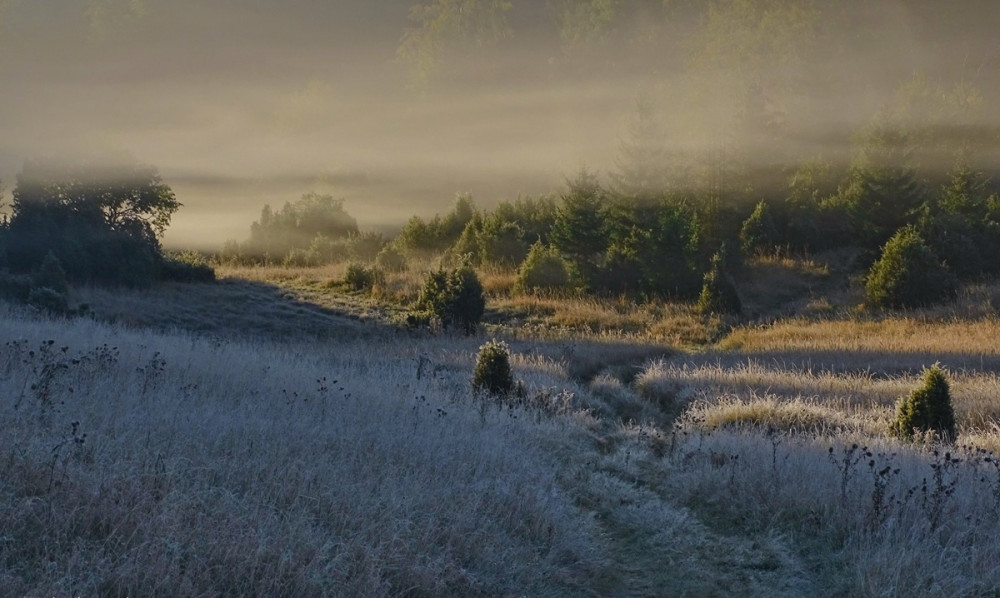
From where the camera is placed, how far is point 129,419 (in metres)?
6.46

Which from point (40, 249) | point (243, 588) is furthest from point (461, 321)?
point (243, 588)

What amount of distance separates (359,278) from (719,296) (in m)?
14.8

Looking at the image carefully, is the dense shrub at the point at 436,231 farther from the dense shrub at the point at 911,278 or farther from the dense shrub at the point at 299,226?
the dense shrub at the point at 911,278

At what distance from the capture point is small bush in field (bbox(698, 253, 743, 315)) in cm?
2866

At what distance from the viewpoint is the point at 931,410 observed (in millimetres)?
10336

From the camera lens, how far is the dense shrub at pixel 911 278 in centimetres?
2734

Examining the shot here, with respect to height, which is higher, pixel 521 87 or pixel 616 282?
pixel 521 87

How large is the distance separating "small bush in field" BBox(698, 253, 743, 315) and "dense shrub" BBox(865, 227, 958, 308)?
4717 millimetres

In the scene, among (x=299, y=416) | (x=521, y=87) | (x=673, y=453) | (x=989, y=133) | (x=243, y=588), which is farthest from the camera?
(x=521, y=87)

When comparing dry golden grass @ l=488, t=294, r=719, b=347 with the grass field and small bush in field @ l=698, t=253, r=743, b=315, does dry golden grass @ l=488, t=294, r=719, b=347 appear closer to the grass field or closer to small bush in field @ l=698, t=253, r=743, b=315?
small bush in field @ l=698, t=253, r=743, b=315

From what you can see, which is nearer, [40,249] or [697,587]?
[697,587]

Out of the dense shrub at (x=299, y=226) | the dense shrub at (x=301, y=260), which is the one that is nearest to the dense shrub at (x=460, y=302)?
the dense shrub at (x=301, y=260)

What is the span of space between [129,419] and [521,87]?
106 m

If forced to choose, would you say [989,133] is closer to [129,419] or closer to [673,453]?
[673,453]
